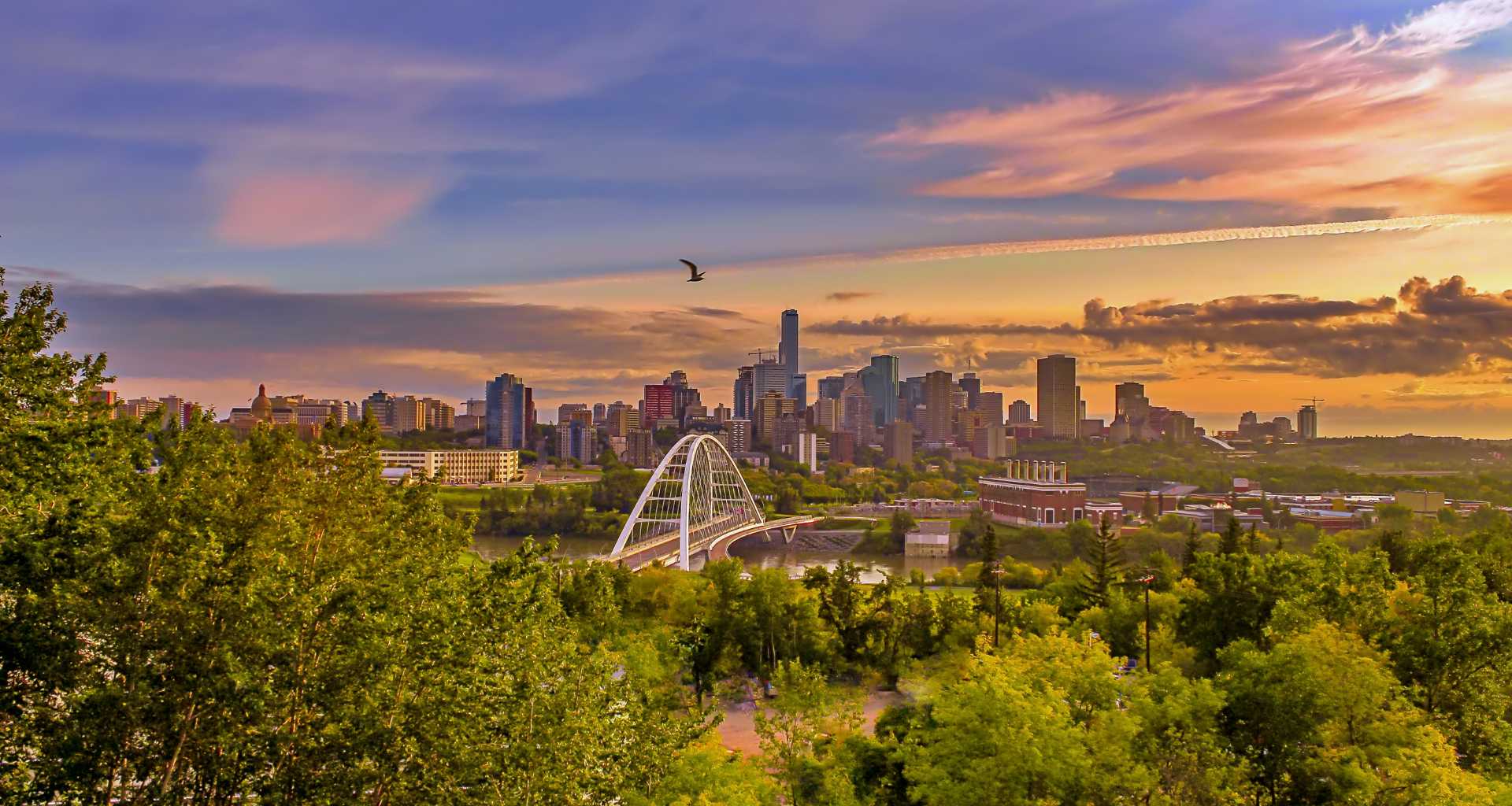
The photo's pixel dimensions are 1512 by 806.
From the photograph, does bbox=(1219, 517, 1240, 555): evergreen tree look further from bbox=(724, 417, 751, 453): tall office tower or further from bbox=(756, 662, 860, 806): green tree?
bbox=(724, 417, 751, 453): tall office tower

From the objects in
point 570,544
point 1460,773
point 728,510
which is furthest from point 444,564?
point 728,510

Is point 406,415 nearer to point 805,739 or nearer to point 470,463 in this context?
point 470,463

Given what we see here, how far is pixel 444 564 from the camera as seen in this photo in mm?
15828

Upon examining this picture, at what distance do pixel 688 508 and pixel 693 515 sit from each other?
6600 millimetres

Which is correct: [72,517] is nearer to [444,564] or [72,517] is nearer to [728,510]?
[444,564]

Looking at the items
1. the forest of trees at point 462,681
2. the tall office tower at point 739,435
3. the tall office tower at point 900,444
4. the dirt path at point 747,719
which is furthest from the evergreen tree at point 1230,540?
the tall office tower at point 739,435

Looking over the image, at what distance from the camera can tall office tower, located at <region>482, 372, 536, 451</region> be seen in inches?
6599

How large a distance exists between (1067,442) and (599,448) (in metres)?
89.3

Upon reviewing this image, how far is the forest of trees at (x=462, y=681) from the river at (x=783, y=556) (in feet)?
164

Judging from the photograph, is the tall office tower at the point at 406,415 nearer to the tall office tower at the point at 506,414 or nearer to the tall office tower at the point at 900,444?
the tall office tower at the point at 506,414

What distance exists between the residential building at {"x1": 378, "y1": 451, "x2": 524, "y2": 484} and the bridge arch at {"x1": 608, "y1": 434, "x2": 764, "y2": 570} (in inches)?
1268

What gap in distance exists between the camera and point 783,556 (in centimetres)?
8594

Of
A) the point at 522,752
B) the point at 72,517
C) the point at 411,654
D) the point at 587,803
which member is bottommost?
the point at 587,803

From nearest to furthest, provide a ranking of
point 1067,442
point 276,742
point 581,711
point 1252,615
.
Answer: point 276,742 < point 581,711 < point 1252,615 < point 1067,442
